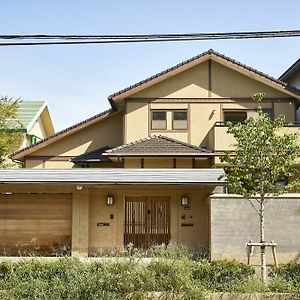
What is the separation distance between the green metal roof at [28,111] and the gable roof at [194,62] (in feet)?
40.8

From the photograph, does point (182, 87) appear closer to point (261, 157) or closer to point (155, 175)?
point (155, 175)

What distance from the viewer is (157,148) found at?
23.3 meters

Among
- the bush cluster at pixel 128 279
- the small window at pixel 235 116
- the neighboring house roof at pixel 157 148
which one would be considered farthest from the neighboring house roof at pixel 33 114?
the bush cluster at pixel 128 279

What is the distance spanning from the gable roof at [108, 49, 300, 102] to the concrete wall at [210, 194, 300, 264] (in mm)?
7902

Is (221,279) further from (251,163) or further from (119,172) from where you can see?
(119,172)

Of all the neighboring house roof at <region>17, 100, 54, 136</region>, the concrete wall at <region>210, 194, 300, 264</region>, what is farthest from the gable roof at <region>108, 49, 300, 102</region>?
the neighboring house roof at <region>17, 100, 54, 136</region>

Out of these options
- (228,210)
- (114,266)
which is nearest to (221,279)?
(114,266)

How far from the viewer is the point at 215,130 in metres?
23.8

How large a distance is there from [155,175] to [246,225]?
383 cm

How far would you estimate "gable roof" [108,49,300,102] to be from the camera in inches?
979

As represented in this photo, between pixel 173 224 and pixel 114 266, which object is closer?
pixel 114 266

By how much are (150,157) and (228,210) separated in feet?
19.4

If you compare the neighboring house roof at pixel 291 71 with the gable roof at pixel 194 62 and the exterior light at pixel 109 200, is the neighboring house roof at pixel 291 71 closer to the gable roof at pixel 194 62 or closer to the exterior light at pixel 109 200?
the gable roof at pixel 194 62

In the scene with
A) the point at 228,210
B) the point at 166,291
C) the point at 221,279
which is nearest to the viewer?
the point at 166,291
